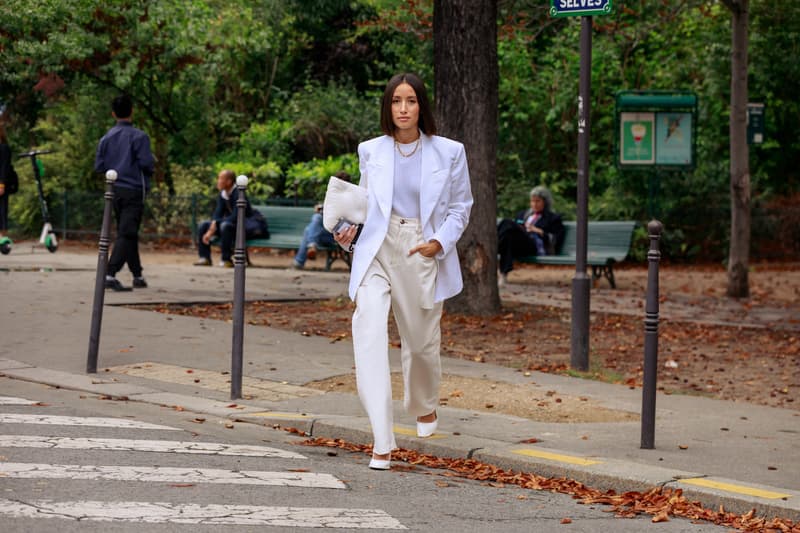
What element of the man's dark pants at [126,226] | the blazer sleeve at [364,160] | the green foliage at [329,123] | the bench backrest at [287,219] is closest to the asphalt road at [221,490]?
the blazer sleeve at [364,160]

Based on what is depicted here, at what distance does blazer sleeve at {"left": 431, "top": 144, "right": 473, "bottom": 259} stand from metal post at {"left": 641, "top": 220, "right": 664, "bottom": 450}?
1080mm

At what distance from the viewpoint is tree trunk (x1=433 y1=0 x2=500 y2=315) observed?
1322 cm

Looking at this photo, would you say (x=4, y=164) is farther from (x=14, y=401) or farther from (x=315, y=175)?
(x=14, y=401)

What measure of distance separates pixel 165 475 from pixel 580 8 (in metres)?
5.59

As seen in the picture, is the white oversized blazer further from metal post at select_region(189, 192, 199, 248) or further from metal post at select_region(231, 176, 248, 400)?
metal post at select_region(189, 192, 199, 248)

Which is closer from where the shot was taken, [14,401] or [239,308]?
[14,401]

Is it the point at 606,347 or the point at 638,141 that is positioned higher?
the point at 638,141

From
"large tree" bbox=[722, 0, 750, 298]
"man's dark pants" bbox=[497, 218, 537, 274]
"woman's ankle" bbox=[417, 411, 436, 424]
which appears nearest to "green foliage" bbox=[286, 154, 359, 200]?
"man's dark pants" bbox=[497, 218, 537, 274]

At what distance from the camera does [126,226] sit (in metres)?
14.5

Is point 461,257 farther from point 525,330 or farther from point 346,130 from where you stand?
point 346,130

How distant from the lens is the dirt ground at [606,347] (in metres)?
9.73

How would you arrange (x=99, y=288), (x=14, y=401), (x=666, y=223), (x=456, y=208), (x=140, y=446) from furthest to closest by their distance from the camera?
(x=666, y=223)
(x=99, y=288)
(x=14, y=401)
(x=456, y=208)
(x=140, y=446)

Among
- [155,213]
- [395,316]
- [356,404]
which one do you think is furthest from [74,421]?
[155,213]

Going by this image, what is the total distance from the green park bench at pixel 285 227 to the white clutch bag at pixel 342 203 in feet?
46.9
